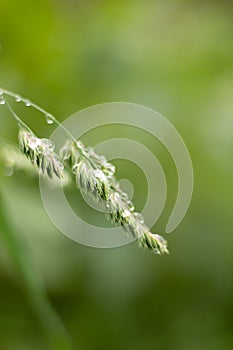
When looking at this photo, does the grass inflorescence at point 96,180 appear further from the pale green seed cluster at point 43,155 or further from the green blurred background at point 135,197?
the green blurred background at point 135,197

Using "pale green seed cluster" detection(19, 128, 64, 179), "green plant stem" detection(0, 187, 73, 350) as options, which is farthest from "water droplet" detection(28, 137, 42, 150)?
"green plant stem" detection(0, 187, 73, 350)

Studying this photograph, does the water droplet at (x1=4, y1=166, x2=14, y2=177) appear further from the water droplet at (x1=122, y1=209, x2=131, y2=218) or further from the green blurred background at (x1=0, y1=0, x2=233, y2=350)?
the water droplet at (x1=122, y1=209, x2=131, y2=218)

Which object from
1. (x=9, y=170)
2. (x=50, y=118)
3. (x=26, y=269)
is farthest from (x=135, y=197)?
(x=50, y=118)

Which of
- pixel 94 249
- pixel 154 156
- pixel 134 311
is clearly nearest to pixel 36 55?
pixel 154 156

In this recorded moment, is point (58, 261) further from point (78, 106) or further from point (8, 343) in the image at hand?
point (78, 106)

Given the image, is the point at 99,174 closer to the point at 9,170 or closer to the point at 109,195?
the point at 109,195

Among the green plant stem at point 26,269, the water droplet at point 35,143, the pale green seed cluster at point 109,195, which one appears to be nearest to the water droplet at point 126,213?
the pale green seed cluster at point 109,195
